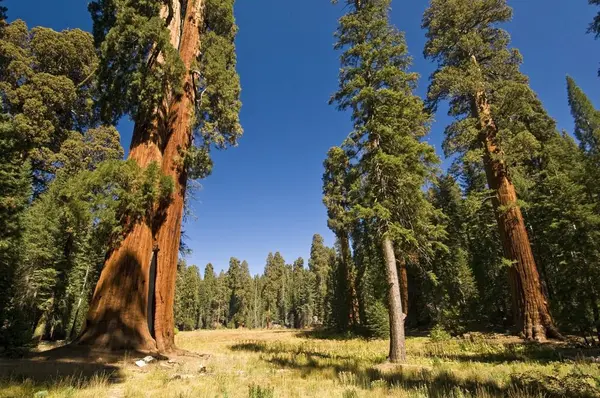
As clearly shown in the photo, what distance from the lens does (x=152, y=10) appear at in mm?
11305

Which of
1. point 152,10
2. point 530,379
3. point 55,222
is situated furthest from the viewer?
point 55,222

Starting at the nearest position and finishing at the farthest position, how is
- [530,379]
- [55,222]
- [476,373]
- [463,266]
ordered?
[530,379] → [476,373] → [55,222] → [463,266]

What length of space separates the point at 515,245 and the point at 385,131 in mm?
7376

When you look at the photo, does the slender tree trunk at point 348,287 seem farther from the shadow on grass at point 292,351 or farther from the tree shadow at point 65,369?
the tree shadow at point 65,369

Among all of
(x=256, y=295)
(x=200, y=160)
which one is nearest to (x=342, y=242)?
(x=200, y=160)

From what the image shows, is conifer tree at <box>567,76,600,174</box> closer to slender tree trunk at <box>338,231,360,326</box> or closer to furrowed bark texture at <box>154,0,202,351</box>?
slender tree trunk at <box>338,231,360,326</box>

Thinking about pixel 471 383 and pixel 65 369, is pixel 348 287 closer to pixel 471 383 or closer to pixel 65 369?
pixel 471 383

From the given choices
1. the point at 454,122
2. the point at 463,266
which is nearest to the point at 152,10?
the point at 454,122

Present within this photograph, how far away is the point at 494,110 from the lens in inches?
551

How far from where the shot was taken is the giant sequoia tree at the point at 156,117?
9.31 metres

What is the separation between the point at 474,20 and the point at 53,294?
29.2 metres

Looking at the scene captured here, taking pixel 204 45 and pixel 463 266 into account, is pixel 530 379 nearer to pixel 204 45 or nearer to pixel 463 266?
pixel 204 45

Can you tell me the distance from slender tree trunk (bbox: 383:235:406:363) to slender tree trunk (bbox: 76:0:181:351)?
7.48 meters

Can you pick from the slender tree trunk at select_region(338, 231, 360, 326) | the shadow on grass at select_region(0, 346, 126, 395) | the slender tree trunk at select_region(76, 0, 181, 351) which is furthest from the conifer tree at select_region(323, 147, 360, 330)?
the shadow on grass at select_region(0, 346, 126, 395)
